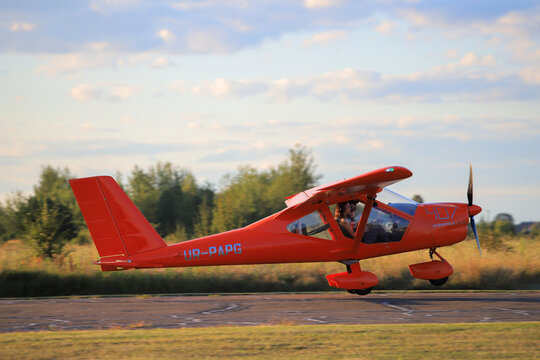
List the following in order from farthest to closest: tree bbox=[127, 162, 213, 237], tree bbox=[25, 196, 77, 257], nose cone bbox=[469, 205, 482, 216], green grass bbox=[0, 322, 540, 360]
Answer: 1. tree bbox=[127, 162, 213, 237]
2. tree bbox=[25, 196, 77, 257]
3. nose cone bbox=[469, 205, 482, 216]
4. green grass bbox=[0, 322, 540, 360]

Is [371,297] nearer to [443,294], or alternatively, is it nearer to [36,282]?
[443,294]

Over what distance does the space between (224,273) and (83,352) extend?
8.31 metres

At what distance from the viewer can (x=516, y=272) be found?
15750 mm

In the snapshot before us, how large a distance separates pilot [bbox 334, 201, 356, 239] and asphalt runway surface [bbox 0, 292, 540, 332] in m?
1.44

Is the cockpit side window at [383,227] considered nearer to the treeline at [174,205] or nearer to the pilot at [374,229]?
the pilot at [374,229]

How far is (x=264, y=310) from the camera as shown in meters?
11.6

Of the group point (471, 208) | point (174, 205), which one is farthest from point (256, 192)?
point (471, 208)

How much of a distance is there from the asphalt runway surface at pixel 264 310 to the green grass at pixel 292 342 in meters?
0.78

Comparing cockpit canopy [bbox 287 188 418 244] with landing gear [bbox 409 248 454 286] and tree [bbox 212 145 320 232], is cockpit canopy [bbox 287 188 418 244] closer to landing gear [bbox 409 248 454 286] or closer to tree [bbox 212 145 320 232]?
landing gear [bbox 409 248 454 286]

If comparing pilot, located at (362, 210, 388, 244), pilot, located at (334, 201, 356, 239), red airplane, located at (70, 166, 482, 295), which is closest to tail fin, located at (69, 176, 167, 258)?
red airplane, located at (70, 166, 482, 295)

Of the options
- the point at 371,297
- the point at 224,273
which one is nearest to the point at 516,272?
the point at 371,297

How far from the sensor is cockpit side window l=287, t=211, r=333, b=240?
42.3 ft

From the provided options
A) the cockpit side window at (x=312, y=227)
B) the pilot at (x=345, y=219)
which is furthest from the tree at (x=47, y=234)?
the pilot at (x=345, y=219)

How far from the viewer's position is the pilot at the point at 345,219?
507 inches
